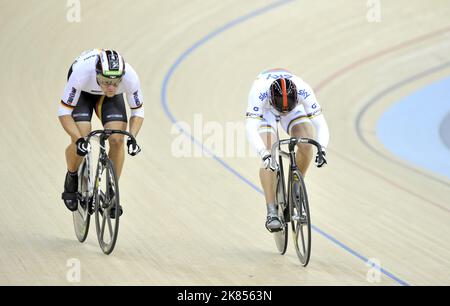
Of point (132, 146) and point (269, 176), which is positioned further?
point (269, 176)

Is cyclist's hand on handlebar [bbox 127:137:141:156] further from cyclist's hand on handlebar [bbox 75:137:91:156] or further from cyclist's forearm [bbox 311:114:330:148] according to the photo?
cyclist's forearm [bbox 311:114:330:148]

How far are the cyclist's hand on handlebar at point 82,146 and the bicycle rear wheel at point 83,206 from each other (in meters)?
0.27

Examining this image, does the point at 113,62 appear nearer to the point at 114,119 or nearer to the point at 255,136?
the point at 114,119

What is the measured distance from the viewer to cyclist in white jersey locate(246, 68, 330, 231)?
4.79m

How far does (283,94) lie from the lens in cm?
476

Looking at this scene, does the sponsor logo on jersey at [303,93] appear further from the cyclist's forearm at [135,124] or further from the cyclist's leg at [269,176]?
the cyclist's forearm at [135,124]

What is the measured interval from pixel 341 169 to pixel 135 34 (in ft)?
11.4

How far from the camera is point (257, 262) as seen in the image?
4969 millimetres

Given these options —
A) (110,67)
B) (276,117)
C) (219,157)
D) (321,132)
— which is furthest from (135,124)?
(219,157)

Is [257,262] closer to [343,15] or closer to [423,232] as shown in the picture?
[423,232]

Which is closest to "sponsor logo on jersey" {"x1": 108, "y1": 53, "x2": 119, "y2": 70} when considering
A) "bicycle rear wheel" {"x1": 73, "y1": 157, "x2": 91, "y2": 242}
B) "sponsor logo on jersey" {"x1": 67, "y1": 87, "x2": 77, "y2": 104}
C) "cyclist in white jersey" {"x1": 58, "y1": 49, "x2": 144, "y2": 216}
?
"cyclist in white jersey" {"x1": 58, "y1": 49, "x2": 144, "y2": 216}

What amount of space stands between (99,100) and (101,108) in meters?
0.05
